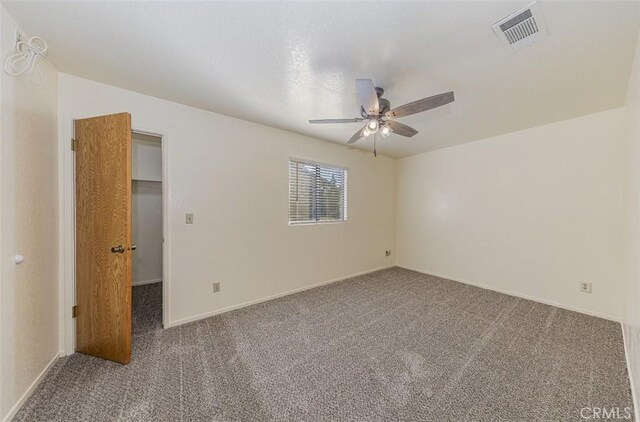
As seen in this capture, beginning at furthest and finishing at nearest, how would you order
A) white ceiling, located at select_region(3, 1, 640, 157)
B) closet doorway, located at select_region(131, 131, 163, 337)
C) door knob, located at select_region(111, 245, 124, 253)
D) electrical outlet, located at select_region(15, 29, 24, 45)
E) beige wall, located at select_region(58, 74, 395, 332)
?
closet doorway, located at select_region(131, 131, 163, 337), beige wall, located at select_region(58, 74, 395, 332), door knob, located at select_region(111, 245, 124, 253), electrical outlet, located at select_region(15, 29, 24, 45), white ceiling, located at select_region(3, 1, 640, 157)

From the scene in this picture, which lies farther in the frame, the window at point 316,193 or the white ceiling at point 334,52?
the window at point 316,193

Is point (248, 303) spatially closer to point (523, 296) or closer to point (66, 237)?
point (66, 237)

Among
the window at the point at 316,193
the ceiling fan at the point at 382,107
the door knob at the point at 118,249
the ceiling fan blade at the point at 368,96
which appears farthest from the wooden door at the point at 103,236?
the window at the point at 316,193

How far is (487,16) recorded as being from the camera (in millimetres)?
1440

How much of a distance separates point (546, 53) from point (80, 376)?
417 cm

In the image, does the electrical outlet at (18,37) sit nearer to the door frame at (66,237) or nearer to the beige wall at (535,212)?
the door frame at (66,237)

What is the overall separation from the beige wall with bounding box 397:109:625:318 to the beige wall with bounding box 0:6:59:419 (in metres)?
4.99

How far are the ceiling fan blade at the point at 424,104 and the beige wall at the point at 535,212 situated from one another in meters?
2.46

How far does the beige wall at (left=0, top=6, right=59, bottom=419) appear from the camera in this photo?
1.44 meters

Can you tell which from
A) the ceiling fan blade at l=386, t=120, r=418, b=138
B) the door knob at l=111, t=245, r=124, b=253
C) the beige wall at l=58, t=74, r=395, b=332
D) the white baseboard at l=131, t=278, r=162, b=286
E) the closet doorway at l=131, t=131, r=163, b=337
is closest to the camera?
the door knob at l=111, t=245, r=124, b=253

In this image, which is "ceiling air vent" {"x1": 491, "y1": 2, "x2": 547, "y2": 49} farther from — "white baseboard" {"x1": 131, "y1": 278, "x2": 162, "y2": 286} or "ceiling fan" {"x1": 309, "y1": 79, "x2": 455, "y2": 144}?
"white baseboard" {"x1": 131, "y1": 278, "x2": 162, "y2": 286}

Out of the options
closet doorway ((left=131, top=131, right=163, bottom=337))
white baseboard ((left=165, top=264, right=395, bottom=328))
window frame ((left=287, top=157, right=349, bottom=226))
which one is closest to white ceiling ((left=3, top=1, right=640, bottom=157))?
window frame ((left=287, top=157, right=349, bottom=226))

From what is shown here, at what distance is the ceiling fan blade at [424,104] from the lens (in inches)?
70.6

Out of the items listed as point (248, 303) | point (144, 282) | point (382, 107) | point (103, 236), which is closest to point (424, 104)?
point (382, 107)
